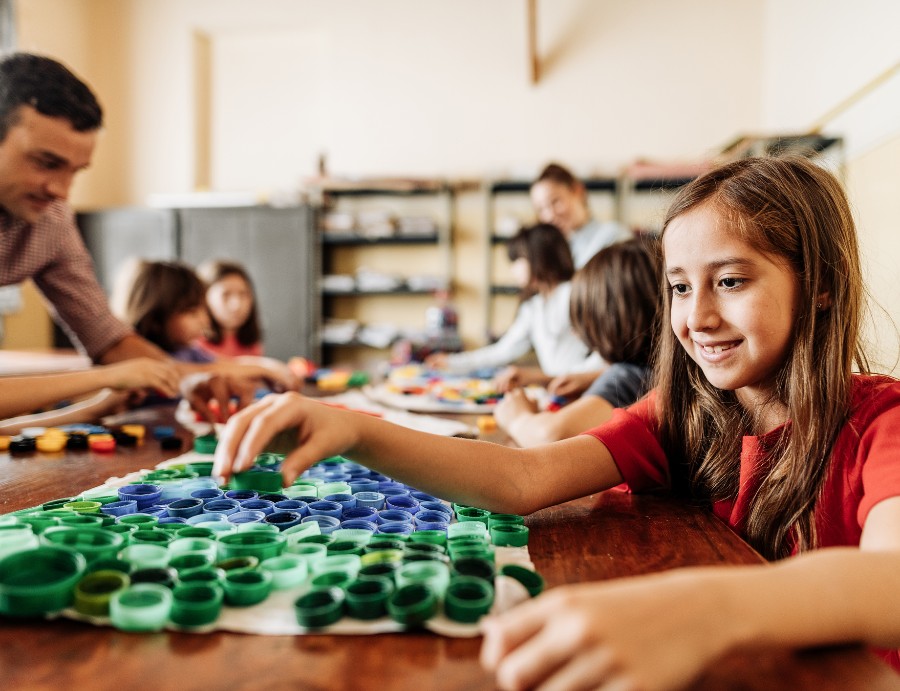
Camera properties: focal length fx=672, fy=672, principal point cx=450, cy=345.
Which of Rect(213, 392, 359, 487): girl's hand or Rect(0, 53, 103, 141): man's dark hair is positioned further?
Rect(0, 53, 103, 141): man's dark hair

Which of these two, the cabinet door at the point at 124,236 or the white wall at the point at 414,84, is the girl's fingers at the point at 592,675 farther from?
the cabinet door at the point at 124,236

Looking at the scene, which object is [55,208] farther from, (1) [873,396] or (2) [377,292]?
(2) [377,292]

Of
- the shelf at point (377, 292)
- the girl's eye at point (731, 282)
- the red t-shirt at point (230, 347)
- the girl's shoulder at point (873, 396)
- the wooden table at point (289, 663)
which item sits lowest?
the red t-shirt at point (230, 347)

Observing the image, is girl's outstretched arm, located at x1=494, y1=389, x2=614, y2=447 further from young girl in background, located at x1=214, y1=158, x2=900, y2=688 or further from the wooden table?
the wooden table

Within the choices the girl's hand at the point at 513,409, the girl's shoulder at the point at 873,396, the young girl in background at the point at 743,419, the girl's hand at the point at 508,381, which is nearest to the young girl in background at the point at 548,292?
the girl's hand at the point at 508,381

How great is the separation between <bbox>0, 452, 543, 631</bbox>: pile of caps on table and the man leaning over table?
57 centimetres

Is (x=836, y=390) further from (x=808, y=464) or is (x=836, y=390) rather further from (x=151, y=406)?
(x=151, y=406)

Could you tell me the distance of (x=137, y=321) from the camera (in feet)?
7.44

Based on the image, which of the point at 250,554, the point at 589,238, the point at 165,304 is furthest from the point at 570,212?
the point at 250,554

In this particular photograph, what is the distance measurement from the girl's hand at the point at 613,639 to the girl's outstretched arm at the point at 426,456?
31 centimetres

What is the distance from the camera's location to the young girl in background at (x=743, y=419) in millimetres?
696

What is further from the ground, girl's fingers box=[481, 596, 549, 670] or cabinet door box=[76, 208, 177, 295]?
cabinet door box=[76, 208, 177, 295]

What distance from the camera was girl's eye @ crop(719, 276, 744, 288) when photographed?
0.82 m

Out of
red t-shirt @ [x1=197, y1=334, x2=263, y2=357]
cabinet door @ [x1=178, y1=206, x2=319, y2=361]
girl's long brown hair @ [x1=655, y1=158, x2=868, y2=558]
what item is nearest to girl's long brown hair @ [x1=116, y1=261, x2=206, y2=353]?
red t-shirt @ [x1=197, y1=334, x2=263, y2=357]
